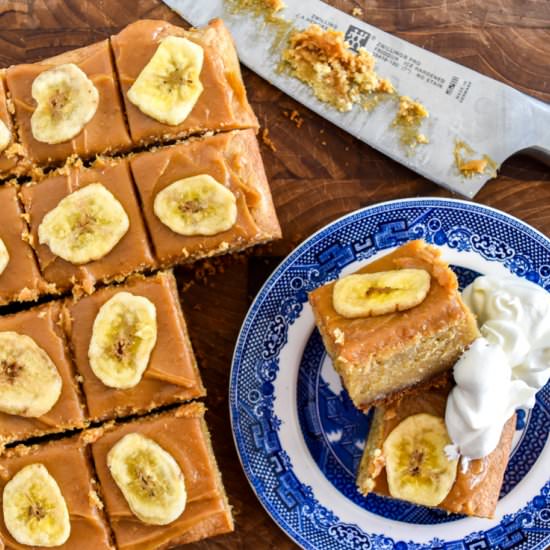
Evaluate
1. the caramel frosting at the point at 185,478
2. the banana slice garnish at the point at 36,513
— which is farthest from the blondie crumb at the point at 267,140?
the banana slice garnish at the point at 36,513

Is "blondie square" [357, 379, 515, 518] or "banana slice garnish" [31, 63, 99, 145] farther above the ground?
"banana slice garnish" [31, 63, 99, 145]

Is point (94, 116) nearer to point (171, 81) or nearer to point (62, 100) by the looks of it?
point (62, 100)

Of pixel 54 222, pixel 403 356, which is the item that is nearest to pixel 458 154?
pixel 403 356

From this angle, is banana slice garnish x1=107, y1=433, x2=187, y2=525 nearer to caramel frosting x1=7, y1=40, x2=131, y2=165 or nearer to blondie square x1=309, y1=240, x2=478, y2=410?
Answer: blondie square x1=309, y1=240, x2=478, y2=410

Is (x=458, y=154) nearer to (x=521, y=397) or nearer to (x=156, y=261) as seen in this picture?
(x=521, y=397)

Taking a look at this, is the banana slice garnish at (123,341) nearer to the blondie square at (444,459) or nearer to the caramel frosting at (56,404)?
the caramel frosting at (56,404)

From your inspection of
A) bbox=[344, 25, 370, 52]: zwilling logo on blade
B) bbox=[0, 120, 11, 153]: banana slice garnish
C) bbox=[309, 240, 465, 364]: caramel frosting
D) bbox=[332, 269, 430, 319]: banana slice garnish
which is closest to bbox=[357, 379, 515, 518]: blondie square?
bbox=[309, 240, 465, 364]: caramel frosting

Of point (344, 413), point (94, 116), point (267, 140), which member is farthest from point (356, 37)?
point (344, 413)
